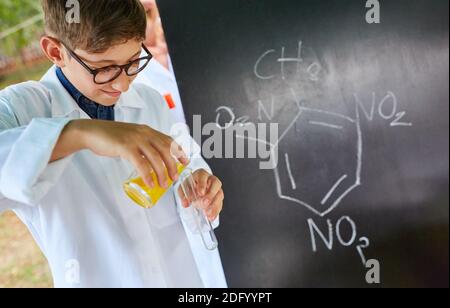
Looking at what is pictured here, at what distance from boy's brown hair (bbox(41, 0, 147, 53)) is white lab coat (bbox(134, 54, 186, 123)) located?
2.12ft

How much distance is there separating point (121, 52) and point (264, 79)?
2.53ft

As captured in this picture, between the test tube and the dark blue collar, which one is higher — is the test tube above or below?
below

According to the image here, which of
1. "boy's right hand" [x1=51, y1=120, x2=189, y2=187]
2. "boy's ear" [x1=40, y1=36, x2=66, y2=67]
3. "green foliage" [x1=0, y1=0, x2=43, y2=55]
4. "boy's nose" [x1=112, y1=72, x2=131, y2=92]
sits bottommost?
"boy's right hand" [x1=51, y1=120, x2=189, y2=187]

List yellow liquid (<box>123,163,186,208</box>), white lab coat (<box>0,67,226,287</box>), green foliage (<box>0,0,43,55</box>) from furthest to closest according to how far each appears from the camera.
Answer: green foliage (<box>0,0,43,55</box>), white lab coat (<box>0,67,226,287</box>), yellow liquid (<box>123,163,186,208</box>)

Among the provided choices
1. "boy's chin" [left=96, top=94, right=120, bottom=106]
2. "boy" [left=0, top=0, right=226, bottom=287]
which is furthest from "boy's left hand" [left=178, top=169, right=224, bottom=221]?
"boy's chin" [left=96, top=94, right=120, bottom=106]

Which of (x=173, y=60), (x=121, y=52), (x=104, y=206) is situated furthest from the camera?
(x=173, y=60)

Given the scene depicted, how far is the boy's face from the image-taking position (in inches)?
33.0

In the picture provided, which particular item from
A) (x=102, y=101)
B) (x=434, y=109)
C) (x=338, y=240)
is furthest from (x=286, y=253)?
(x=102, y=101)

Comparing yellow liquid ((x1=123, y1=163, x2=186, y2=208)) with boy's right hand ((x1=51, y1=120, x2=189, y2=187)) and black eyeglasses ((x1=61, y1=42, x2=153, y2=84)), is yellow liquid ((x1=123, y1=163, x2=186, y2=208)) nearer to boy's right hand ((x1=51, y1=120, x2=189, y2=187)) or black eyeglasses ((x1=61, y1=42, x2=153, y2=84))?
boy's right hand ((x1=51, y1=120, x2=189, y2=187))

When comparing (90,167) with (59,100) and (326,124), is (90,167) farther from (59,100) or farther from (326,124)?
(326,124)

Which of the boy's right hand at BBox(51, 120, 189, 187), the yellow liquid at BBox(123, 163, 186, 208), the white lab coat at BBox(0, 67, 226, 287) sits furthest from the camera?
the white lab coat at BBox(0, 67, 226, 287)

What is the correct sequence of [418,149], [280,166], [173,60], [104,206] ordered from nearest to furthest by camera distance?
[104,206]
[173,60]
[280,166]
[418,149]
